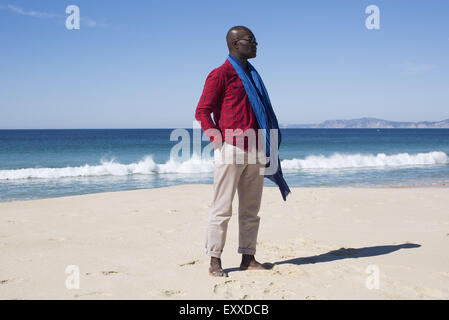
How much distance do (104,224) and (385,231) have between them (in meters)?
3.86

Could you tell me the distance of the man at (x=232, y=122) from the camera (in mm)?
3174

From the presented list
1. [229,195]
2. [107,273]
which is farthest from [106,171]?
[229,195]

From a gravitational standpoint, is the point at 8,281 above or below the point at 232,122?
below

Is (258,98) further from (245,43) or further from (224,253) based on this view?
(224,253)

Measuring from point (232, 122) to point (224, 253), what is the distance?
65.0 inches


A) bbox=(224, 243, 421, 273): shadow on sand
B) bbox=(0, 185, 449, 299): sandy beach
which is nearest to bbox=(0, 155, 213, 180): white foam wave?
bbox=(0, 185, 449, 299): sandy beach

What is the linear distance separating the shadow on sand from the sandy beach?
0.03 ft

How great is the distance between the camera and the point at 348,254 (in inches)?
163

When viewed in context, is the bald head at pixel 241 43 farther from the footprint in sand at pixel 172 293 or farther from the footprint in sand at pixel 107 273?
the footprint in sand at pixel 107 273

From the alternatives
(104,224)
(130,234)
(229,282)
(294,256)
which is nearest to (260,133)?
(229,282)

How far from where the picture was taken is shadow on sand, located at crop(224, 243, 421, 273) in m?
3.88

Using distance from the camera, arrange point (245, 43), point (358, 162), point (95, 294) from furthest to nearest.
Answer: point (358, 162) < point (245, 43) < point (95, 294)

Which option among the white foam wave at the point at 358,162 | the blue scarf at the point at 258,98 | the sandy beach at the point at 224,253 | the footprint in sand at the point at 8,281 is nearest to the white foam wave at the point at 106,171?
the white foam wave at the point at 358,162

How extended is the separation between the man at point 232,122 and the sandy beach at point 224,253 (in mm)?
536
